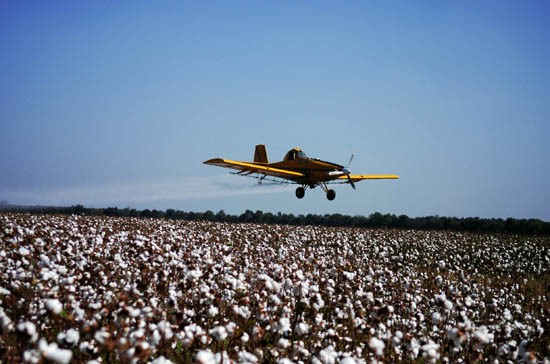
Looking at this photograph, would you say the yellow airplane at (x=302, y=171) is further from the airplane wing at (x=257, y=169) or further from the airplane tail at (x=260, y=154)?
the airplane tail at (x=260, y=154)

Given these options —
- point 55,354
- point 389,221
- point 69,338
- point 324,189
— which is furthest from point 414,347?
point 389,221

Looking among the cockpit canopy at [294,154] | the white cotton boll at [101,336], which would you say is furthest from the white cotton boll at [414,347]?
the cockpit canopy at [294,154]

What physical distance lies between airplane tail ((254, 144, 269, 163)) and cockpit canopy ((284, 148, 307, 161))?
990 cm

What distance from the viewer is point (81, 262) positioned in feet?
27.3

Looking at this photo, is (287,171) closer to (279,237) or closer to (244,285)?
(279,237)

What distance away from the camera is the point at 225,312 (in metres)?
9.32

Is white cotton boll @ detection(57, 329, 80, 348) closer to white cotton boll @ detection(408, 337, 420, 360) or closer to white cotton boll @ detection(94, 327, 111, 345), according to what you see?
white cotton boll @ detection(94, 327, 111, 345)

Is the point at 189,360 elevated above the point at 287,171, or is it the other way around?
the point at 287,171

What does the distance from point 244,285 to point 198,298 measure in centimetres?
125

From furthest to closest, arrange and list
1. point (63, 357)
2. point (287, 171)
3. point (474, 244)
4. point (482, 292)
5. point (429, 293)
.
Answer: point (287, 171), point (474, 244), point (482, 292), point (429, 293), point (63, 357)

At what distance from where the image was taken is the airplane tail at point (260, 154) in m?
42.8

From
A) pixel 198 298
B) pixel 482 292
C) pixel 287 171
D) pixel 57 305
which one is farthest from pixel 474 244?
pixel 57 305

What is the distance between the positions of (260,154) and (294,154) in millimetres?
11086

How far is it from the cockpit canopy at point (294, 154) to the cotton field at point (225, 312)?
1656 centimetres
